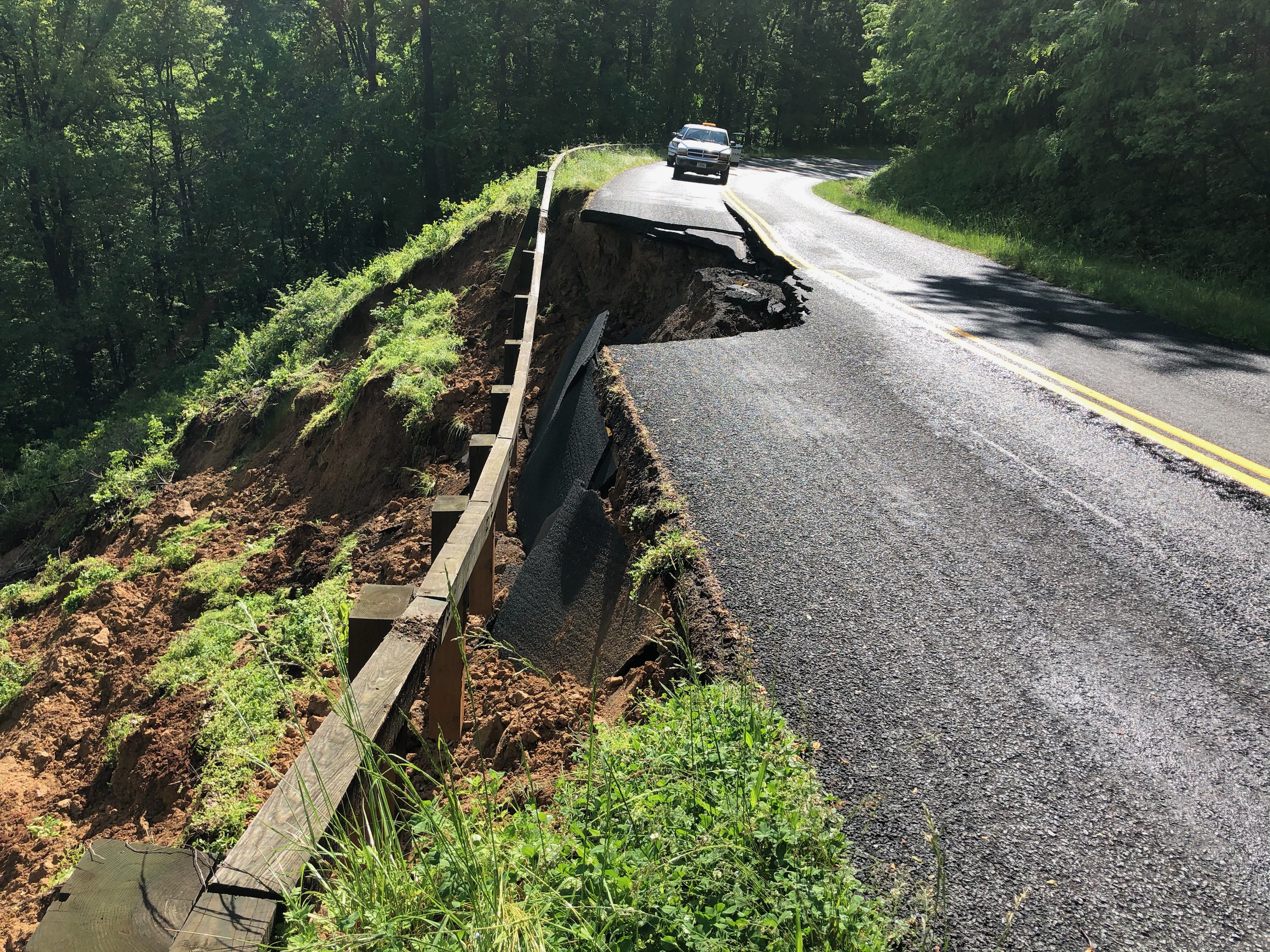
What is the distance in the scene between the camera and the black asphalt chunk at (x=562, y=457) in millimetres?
5602

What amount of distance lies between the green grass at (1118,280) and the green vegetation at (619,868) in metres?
8.73

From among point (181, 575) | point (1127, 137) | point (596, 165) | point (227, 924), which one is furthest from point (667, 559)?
point (596, 165)

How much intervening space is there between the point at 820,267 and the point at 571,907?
32.5 ft

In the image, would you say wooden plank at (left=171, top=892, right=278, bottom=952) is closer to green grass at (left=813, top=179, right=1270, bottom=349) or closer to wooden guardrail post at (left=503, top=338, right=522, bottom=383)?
wooden guardrail post at (left=503, top=338, right=522, bottom=383)

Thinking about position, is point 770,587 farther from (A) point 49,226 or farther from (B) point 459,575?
(A) point 49,226

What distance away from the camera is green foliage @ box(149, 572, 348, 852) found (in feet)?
14.6

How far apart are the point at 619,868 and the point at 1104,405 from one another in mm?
5631

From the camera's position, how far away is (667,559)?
Result: 4027 millimetres

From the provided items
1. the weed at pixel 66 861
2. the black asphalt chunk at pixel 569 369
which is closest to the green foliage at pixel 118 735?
the weed at pixel 66 861

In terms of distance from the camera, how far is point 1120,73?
15.3 meters

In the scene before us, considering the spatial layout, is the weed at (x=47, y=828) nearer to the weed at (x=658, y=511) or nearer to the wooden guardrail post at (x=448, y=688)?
the wooden guardrail post at (x=448, y=688)

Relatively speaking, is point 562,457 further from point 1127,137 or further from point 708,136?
point 708,136

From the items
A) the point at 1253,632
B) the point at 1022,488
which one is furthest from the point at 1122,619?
the point at 1022,488

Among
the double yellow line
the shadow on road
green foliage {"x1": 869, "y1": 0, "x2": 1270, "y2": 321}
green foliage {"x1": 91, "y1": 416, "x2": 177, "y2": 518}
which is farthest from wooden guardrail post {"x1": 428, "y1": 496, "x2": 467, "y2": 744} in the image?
green foliage {"x1": 91, "y1": 416, "x2": 177, "y2": 518}
